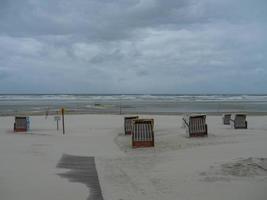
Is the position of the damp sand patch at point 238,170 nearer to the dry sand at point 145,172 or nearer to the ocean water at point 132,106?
the dry sand at point 145,172

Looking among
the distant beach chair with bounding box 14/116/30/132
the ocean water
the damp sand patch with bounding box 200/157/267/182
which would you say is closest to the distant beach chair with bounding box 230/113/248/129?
the distant beach chair with bounding box 14/116/30/132

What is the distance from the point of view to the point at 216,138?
17.9m

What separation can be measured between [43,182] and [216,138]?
10.2 metres

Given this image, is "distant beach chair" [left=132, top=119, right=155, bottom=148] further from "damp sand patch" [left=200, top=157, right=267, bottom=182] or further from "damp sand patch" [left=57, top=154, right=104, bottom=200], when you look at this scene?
"damp sand patch" [left=200, top=157, right=267, bottom=182]

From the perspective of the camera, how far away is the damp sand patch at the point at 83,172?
834 cm

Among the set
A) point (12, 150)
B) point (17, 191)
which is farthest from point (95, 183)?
point (12, 150)

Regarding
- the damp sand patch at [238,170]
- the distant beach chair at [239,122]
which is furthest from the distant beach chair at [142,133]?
the distant beach chair at [239,122]

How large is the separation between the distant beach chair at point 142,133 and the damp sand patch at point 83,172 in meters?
2.91

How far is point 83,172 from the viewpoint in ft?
34.7

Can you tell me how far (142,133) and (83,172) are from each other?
5860 mm

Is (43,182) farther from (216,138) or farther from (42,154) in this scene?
(216,138)

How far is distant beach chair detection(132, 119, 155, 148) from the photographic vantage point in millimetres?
16078

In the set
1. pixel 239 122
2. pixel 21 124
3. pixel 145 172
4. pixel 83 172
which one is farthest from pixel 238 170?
pixel 21 124

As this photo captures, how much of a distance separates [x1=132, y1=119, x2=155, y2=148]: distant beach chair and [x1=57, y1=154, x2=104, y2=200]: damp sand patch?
9.55ft
